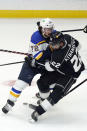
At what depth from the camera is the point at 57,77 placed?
2.97 m

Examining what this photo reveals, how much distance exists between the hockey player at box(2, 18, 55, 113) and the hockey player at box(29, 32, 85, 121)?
0.11 m

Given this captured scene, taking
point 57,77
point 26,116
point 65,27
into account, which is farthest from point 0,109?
point 65,27

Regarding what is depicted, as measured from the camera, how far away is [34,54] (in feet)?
9.45

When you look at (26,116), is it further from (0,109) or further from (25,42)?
(25,42)

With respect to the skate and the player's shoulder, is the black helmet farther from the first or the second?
the skate

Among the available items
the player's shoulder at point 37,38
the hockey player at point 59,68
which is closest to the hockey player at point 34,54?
the player's shoulder at point 37,38

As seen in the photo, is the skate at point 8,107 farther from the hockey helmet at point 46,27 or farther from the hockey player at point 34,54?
the hockey helmet at point 46,27

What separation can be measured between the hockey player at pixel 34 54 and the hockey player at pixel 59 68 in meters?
0.11

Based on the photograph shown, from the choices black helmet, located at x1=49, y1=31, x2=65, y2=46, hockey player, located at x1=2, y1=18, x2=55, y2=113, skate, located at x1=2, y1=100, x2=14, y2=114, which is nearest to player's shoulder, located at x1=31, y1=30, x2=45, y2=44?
hockey player, located at x1=2, y1=18, x2=55, y2=113

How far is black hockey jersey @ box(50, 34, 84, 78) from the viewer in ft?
8.95

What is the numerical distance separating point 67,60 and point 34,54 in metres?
0.30

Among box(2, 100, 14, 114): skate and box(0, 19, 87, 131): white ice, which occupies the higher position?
box(2, 100, 14, 114): skate

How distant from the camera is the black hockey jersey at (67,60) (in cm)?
273

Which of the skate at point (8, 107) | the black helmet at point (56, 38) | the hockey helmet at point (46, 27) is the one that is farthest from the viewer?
the skate at point (8, 107)
